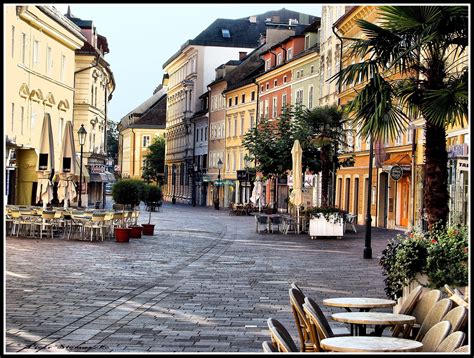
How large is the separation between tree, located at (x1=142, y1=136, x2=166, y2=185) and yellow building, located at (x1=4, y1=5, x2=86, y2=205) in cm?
7023

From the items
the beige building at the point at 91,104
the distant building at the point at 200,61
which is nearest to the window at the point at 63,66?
the beige building at the point at 91,104

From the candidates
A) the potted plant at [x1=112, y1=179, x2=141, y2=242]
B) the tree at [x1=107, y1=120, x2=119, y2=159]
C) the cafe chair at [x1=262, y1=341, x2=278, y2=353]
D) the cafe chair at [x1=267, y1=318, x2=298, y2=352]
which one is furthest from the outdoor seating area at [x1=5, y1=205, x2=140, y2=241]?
the tree at [x1=107, y1=120, x2=119, y2=159]

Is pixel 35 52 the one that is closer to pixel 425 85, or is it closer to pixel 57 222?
pixel 57 222

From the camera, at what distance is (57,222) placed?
96.6 ft

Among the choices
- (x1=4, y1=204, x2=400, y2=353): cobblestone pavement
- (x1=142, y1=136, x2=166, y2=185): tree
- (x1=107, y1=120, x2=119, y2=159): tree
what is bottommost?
(x1=4, y1=204, x2=400, y2=353): cobblestone pavement

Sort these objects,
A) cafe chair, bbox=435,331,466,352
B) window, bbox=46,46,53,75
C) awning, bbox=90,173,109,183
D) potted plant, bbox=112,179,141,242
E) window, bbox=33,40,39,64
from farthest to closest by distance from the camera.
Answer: awning, bbox=90,173,109,183 → window, bbox=46,46,53,75 → potted plant, bbox=112,179,141,242 → window, bbox=33,40,39,64 → cafe chair, bbox=435,331,466,352

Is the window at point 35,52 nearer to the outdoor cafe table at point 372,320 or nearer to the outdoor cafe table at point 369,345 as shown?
the outdoor cafe table at point 372,320

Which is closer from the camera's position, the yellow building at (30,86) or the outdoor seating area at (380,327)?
the outdoor seating area at (380,327)

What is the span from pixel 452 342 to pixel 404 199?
36533mm

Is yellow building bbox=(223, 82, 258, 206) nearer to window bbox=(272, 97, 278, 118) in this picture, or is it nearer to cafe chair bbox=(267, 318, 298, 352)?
window bbox=(272, 97, 278, 118)

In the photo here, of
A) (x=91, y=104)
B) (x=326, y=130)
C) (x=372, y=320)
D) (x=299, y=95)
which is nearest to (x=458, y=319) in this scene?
(x=372, y=320)

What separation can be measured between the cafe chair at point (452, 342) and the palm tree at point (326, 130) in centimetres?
3115

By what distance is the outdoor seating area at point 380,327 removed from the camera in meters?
6.50

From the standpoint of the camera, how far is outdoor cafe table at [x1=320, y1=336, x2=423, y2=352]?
6402mm
